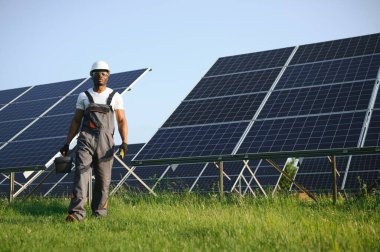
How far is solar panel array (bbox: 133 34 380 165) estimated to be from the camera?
1048 centimetres

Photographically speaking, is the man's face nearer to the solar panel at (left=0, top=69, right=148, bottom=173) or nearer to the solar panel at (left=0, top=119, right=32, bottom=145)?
the solar panel at (left=0, top=69, right=148, bottom=173)

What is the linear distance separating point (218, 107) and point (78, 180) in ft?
20.9

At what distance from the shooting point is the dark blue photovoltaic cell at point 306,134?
9922 millimetres

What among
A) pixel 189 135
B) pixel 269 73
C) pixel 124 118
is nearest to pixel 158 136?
pixel 189 135

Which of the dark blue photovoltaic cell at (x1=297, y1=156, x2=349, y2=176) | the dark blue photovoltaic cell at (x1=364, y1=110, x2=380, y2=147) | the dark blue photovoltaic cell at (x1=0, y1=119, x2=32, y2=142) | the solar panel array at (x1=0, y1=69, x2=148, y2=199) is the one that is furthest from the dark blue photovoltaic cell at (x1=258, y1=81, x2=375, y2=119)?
the dark blue photovoltaic cell at (x1=297, y1=156, x2=349, y2=176)

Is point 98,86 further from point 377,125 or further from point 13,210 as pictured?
point 377,125

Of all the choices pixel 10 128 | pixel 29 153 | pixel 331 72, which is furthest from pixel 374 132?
pixel 10 128

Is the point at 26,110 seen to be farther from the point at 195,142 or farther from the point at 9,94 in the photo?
the point at 195,142

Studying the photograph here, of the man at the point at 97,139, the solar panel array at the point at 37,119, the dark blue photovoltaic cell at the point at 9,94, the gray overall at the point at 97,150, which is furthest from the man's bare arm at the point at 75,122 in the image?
the dark blue photovoltaic cell at the point at 9,94

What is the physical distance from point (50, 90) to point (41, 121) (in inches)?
109

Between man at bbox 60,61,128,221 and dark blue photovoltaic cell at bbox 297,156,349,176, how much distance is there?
44.5ft

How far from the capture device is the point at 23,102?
16984 millimetres

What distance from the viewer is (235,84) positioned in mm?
14023

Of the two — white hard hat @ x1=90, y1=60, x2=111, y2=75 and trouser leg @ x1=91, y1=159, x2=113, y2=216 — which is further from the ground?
white hard hat @ x1=90, y1=60, x2=111, y2=75
